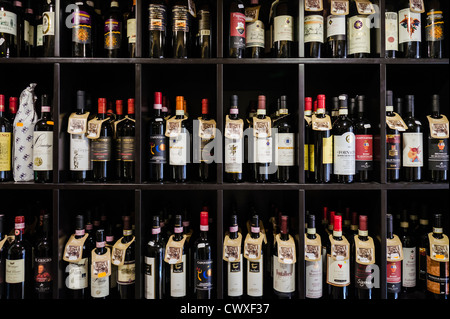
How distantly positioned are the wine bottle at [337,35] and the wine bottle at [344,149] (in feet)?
0.72

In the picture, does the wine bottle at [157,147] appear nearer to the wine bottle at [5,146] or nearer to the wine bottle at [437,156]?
the wine bottle at [5,146]

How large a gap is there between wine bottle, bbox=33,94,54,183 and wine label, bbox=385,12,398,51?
1.60 metres

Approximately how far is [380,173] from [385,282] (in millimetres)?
483

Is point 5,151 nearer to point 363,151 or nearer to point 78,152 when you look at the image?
point 78,152

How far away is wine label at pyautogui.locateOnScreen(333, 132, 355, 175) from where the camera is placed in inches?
51.2

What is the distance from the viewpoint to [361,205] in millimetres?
1503

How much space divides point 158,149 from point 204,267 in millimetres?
574

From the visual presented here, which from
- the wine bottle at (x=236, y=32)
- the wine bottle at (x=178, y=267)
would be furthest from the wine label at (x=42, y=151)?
the wine bottle at (x=236, y=32)

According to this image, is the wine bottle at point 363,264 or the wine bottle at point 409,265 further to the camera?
the wine bottle at point 409,265

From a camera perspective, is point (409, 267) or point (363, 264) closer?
point (363, 264)

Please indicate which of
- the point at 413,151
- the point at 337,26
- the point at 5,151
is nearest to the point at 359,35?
the point at 337,26

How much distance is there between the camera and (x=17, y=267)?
1.30 meters

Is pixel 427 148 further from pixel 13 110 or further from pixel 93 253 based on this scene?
pixel 13 110

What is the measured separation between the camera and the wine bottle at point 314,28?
1.33m
